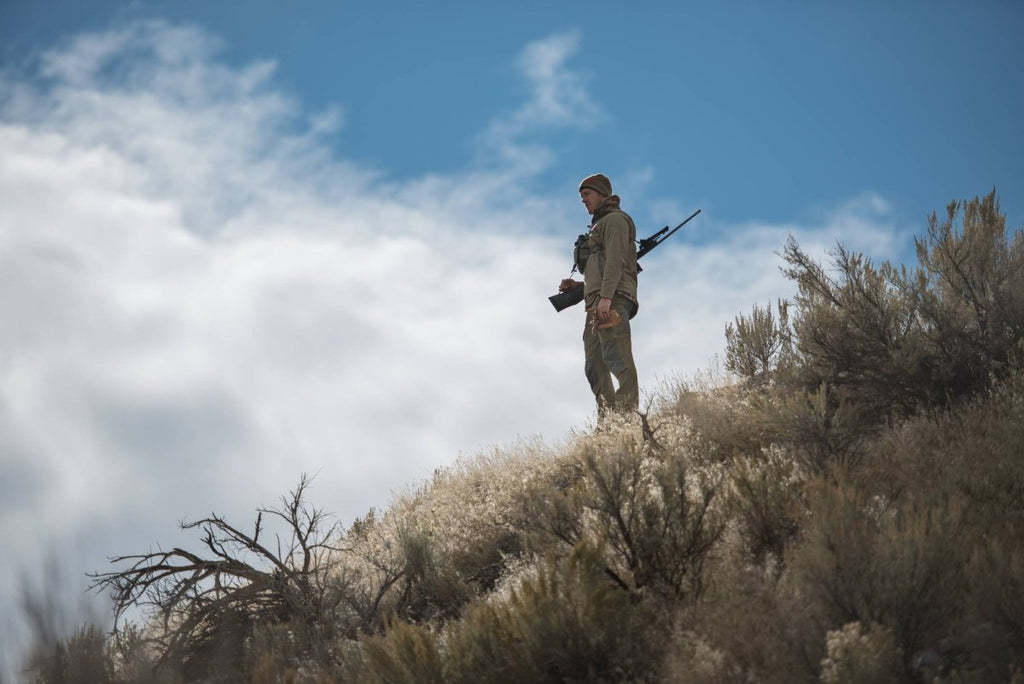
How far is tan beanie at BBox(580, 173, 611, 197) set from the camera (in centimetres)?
945

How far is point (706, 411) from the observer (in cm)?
748

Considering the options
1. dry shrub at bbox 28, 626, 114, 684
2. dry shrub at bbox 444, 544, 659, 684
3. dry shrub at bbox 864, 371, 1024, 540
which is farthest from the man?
dry shrub at bbox 28, 626, 114, 684

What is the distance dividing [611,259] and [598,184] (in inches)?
48.3

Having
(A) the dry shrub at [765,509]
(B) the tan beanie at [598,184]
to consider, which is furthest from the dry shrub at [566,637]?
(B) the tan beanie at [598,184]

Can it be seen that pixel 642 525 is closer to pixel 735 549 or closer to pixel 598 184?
pixel 735 549

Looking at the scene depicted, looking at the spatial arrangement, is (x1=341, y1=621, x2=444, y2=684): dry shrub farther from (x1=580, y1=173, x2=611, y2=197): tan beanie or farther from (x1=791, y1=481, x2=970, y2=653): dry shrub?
(x1=580, y1=173, x2=611, y2=197): tan beanie

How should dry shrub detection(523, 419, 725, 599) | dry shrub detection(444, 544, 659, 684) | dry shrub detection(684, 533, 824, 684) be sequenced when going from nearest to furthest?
dry shrub detection(684, 533, 824, 684)
dry shrub detection(444, 544, 659, 684)
dry shrub detection(523, 419, 725, 599)

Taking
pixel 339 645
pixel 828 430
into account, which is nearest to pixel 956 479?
pixel 828 430

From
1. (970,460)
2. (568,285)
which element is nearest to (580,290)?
(568,285)

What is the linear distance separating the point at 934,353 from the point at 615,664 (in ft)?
15.2

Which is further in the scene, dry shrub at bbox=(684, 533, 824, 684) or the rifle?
the rifle

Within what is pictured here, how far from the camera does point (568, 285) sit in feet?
31.3

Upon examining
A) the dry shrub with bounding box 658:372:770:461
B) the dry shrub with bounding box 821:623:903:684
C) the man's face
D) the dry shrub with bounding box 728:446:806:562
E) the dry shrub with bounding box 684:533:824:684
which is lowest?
the dry shrub with bounding box 821:623:903:684

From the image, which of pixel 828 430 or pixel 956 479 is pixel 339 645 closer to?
pixel 828 430
